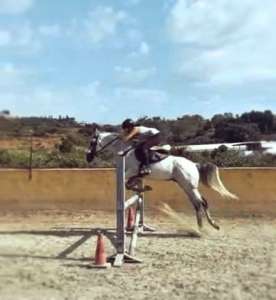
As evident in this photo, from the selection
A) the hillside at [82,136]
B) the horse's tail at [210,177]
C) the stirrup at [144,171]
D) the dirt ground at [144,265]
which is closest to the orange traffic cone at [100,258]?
the dirt ground at [144,265]

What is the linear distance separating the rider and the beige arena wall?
127 inches

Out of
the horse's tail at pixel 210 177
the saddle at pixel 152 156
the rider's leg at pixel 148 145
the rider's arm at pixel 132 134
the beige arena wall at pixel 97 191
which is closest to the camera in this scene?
the rider's arm at pixel 132 134

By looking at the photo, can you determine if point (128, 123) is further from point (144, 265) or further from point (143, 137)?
point (144, 265)

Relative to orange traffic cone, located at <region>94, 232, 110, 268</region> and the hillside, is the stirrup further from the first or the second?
orange traffic cone, located at <region>94, 232, 110, 268</region>

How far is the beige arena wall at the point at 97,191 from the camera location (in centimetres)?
1546

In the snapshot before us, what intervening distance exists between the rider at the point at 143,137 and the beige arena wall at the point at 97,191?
321 centimetres

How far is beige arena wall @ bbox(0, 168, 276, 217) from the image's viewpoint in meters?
15.5

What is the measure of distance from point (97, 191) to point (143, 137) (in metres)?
3.66

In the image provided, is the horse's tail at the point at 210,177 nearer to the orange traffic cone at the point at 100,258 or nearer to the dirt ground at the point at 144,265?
the dirt ground at the point at 144,265

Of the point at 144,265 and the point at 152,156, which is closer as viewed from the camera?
the point at 144,265

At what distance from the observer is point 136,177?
492 inches

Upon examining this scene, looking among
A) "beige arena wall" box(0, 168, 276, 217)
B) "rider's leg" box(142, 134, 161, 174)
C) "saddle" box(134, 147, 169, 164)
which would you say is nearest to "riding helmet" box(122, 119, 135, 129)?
"rider's leg" box(142, 134, 161, 174)

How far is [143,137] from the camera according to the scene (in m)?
12.3

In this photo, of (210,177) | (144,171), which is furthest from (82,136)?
(144,171)
